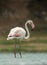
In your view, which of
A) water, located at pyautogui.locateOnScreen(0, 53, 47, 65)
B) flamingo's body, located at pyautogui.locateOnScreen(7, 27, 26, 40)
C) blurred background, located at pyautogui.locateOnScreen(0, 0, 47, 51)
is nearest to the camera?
water, located at pyautogui.locateOnScreen(0, 53, 47, 65)

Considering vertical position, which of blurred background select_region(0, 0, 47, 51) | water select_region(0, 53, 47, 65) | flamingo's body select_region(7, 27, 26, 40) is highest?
blurred background select_region(0, 0, 47, 51)

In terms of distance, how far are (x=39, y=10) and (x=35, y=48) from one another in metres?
9.68

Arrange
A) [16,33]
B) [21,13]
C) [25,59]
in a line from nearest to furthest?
[25,59], [16,33], [21,13]

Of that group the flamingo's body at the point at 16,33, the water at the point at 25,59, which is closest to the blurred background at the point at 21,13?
the flamingo's body at the point at 16,33

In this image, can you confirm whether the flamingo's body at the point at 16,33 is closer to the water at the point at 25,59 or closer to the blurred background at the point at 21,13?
the water at the point at 25,59

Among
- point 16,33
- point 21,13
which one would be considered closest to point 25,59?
point 16,33

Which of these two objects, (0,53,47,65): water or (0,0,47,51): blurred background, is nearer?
(0,53,47,65): water

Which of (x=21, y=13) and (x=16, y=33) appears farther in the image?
(x=21, y=13)

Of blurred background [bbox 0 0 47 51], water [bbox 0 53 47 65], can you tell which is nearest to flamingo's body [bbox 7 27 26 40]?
water [bbox 0 53 47 65]

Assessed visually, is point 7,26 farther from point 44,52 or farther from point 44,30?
point 44,52

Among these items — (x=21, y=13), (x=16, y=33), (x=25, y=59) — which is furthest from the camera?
(x=21, y=13)

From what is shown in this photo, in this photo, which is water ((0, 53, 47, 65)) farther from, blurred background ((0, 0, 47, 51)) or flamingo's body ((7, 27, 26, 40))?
blurred background ((0, 0, 47, 51))

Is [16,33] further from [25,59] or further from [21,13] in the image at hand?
[21,13]

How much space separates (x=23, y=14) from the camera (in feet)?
68.4
